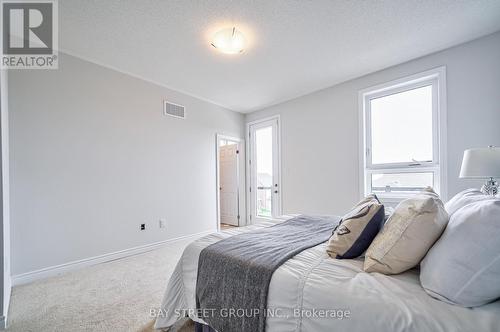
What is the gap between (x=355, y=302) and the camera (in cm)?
82

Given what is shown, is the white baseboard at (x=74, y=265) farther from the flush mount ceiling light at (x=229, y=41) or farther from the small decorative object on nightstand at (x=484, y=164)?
the small decorative object on nightstand at (x=484, y=164)

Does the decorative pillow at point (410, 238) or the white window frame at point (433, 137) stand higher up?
the white window frame at point (433, 137)

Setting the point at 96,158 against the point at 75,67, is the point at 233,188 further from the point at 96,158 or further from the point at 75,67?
A: the point at 75,67

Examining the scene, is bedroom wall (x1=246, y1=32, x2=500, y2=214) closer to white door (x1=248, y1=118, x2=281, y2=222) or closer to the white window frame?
the white window frame

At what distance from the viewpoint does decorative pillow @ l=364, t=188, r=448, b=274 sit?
933 mm

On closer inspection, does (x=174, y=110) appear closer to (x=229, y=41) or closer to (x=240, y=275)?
(x=229, y=41)

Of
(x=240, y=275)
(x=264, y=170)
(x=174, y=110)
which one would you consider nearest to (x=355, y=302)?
(x=240, y=275)

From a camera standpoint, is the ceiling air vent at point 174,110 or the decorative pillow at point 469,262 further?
the ceiling air vent at point 174,110

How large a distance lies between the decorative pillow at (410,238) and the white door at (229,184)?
4039 mm

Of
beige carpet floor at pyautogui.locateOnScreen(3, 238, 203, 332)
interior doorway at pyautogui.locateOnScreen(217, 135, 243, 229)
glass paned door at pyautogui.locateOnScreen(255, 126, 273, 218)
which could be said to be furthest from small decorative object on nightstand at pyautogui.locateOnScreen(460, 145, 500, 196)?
interior doorway at pyautogui.locateOnScreen(217, 135, 243, 229)

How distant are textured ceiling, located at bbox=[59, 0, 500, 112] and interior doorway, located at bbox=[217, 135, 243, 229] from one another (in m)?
2.00

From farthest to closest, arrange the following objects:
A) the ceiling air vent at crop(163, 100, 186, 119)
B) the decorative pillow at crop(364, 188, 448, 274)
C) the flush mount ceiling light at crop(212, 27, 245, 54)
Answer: the ceiling air vent at crop(163, 100, 186, 119) → the flush mount ceiling light at crop(212, 27, 245, 54) → the decorative pillow at crop(364, 188, 448, 274)

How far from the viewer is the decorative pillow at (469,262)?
72 cm

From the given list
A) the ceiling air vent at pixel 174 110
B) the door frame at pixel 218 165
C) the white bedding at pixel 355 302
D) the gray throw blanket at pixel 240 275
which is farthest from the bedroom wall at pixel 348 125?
the white bedding at pixel 355 302
